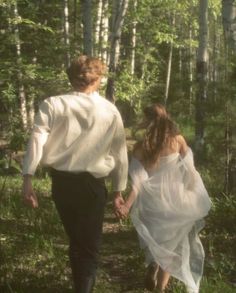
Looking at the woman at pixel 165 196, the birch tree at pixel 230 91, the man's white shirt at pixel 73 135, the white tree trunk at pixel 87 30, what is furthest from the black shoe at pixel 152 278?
the white tree trunk at pixel 87 30

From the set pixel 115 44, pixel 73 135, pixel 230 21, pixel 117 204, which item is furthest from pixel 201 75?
pixel 73 135

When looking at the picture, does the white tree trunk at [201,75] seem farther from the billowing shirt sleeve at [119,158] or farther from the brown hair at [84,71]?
the brown hair at [84,71]

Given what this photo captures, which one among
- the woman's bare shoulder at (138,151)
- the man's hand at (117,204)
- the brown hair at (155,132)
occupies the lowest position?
the man's hand at (117,204)


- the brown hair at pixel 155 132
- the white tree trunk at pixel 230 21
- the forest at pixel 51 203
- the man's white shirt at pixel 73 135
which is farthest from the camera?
the white tree trunk at pixel 230 21

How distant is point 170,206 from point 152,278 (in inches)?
26.5

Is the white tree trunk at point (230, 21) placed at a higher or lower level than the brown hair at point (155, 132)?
higher

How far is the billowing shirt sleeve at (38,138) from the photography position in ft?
13.1

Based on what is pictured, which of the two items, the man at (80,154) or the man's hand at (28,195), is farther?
the man at (80,154)

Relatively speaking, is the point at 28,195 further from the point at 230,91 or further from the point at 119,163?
the point at 230,91

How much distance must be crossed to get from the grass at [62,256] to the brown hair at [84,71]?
4.97ft

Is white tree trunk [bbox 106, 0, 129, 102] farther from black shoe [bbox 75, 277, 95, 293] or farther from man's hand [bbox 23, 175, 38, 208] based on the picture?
man's hand [bbox 23, 175, 38, 208]

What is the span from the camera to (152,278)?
4.93 meters

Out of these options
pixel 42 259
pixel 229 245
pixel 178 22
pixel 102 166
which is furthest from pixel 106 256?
pixel 178 22

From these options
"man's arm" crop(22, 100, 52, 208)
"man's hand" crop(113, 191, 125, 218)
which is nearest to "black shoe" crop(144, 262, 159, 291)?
"man's hand" crop(113, 191, 125, 218)
